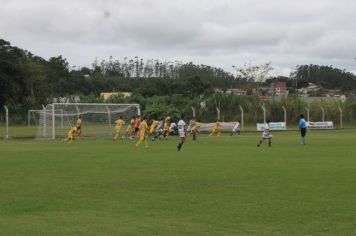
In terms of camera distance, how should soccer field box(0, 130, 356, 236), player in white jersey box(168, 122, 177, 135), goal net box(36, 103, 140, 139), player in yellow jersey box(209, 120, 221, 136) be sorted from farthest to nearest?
player in yellow jersey box(209, 120, 221, 136), player in white jersey box(168, 122, 177, 135), goal net box(36, 103, 140, 139), soccer field box(0, 130, 356, 236)

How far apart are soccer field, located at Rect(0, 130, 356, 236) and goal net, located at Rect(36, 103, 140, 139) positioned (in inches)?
920

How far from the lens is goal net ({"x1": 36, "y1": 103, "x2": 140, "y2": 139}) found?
44.2 meters

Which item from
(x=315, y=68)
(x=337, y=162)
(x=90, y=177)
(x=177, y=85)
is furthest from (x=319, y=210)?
(x=315, y=68)

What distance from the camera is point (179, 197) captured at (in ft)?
40.8

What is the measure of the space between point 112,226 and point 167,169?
924cm

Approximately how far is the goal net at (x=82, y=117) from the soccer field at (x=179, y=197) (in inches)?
920

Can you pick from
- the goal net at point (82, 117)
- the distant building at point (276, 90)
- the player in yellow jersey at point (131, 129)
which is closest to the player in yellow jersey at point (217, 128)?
the goal net at point (82, 117)

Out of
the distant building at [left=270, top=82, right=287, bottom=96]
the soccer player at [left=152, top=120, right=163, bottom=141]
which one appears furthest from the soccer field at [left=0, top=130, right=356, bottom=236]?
the distant building at [left=270, top=82, right=287, bottom=96]

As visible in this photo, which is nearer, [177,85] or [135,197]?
[135,197]

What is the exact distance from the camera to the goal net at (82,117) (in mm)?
44156

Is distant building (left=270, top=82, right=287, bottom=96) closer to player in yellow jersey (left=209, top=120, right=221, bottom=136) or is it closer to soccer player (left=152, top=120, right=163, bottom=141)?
player in yellow jersey (left=209, top=120, right=221, bottom=136)

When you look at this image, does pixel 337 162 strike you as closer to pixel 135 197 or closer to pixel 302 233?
pixel 135 197

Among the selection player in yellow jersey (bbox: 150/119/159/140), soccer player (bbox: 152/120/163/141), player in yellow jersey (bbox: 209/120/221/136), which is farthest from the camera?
player in yellow jersey (bbox: 209/120/221/136)

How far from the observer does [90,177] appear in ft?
53.8
